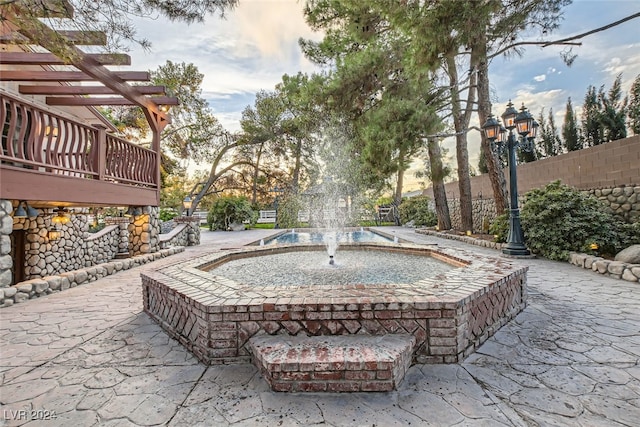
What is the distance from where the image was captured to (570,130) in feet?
33.4

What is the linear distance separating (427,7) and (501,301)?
5656mm

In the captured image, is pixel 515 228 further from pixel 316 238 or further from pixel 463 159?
pixel 316 238

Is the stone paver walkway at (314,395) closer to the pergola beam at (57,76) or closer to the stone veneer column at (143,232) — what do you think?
the stone veneer column at (143,232)

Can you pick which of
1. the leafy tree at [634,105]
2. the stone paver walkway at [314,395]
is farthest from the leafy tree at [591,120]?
the stone paver walkway at [314,395]

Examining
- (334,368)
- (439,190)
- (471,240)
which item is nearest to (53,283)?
(334,368)

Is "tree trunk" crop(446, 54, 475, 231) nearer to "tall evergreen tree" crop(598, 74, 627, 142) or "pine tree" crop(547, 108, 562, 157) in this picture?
"tall evergreen tree" crop(598, 74, 627, 142)

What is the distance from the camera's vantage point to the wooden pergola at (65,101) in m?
3.05

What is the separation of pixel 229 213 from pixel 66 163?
9443 mm

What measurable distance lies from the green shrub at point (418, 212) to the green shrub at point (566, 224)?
23.5ft

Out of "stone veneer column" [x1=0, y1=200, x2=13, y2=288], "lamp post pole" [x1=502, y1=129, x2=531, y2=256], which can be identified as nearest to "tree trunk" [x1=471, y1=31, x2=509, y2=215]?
"lamp post pole" [x1=502, y1=129, x2=531, y2=256]

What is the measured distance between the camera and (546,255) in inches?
218

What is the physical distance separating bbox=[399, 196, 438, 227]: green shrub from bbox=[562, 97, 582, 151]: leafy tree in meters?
5.40

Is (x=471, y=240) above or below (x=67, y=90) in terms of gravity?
below

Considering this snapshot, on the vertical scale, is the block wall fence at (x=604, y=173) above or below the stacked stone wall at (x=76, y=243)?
above
